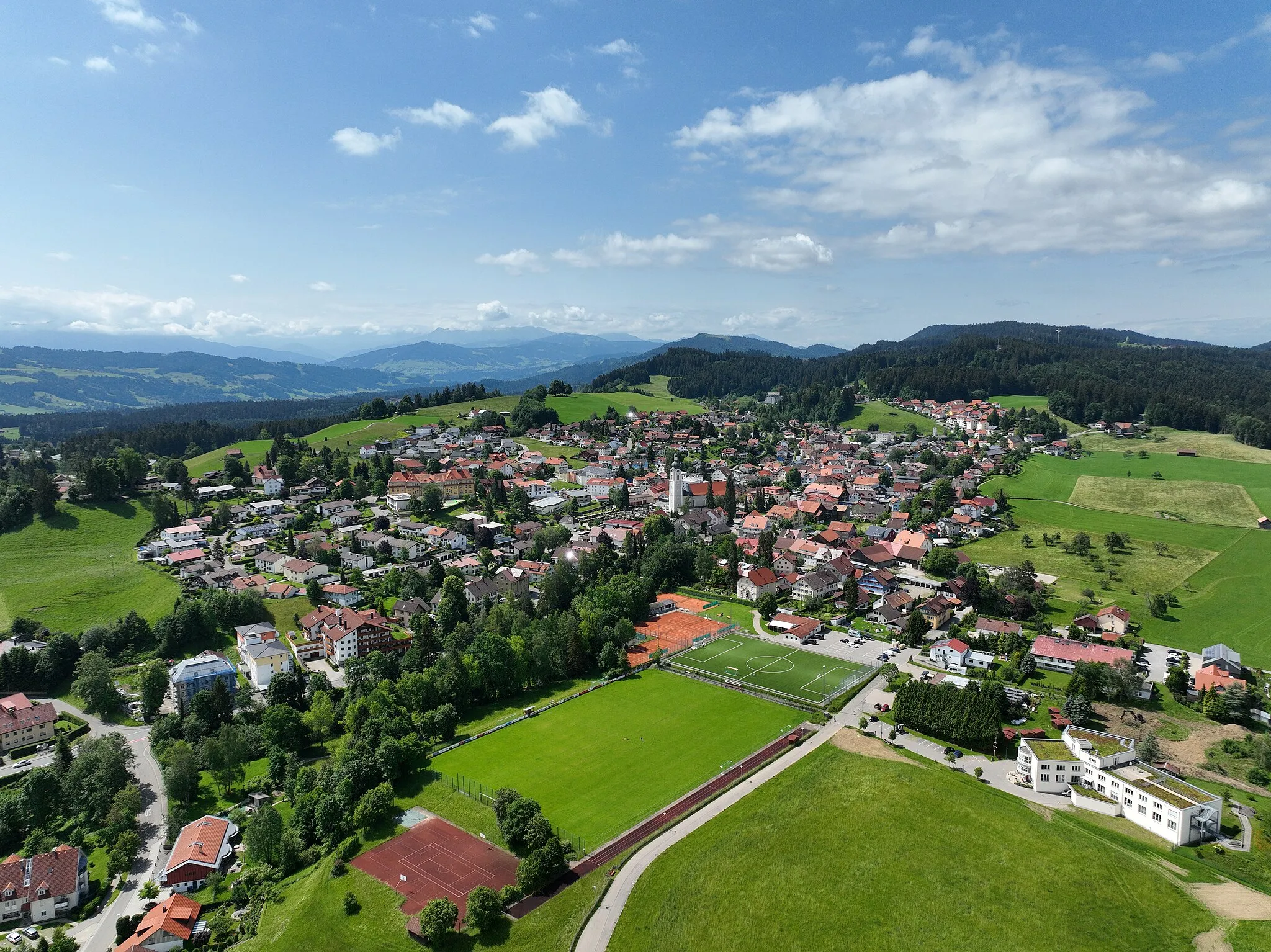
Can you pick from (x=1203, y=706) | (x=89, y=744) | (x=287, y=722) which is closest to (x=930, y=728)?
(x=1203, y=706)

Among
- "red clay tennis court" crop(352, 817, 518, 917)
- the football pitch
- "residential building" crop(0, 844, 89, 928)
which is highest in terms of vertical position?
the football pitch

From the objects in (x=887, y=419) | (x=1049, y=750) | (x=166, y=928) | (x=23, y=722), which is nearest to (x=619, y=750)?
(x=166, y=928)

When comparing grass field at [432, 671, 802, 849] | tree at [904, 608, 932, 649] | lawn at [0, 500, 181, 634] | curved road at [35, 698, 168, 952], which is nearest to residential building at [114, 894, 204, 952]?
curved road at [35, 698, 168, 952]

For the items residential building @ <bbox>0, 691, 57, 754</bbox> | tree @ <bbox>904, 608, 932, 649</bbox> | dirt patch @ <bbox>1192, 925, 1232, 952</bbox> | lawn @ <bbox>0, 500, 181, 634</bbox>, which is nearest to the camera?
dirt patch @ <bbox>1192, 925, 1232, 952</bbox>

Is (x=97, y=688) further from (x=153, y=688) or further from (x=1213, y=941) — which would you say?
(x=1213, y=941)

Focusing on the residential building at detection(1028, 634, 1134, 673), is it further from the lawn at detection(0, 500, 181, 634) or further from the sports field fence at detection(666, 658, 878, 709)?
the lawn at detection(0, 500, 181, 634)

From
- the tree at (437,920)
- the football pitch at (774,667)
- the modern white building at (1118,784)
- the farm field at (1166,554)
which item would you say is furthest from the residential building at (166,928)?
the farm field at (1166,554)

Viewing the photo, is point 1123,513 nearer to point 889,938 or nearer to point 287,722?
point 889,938
